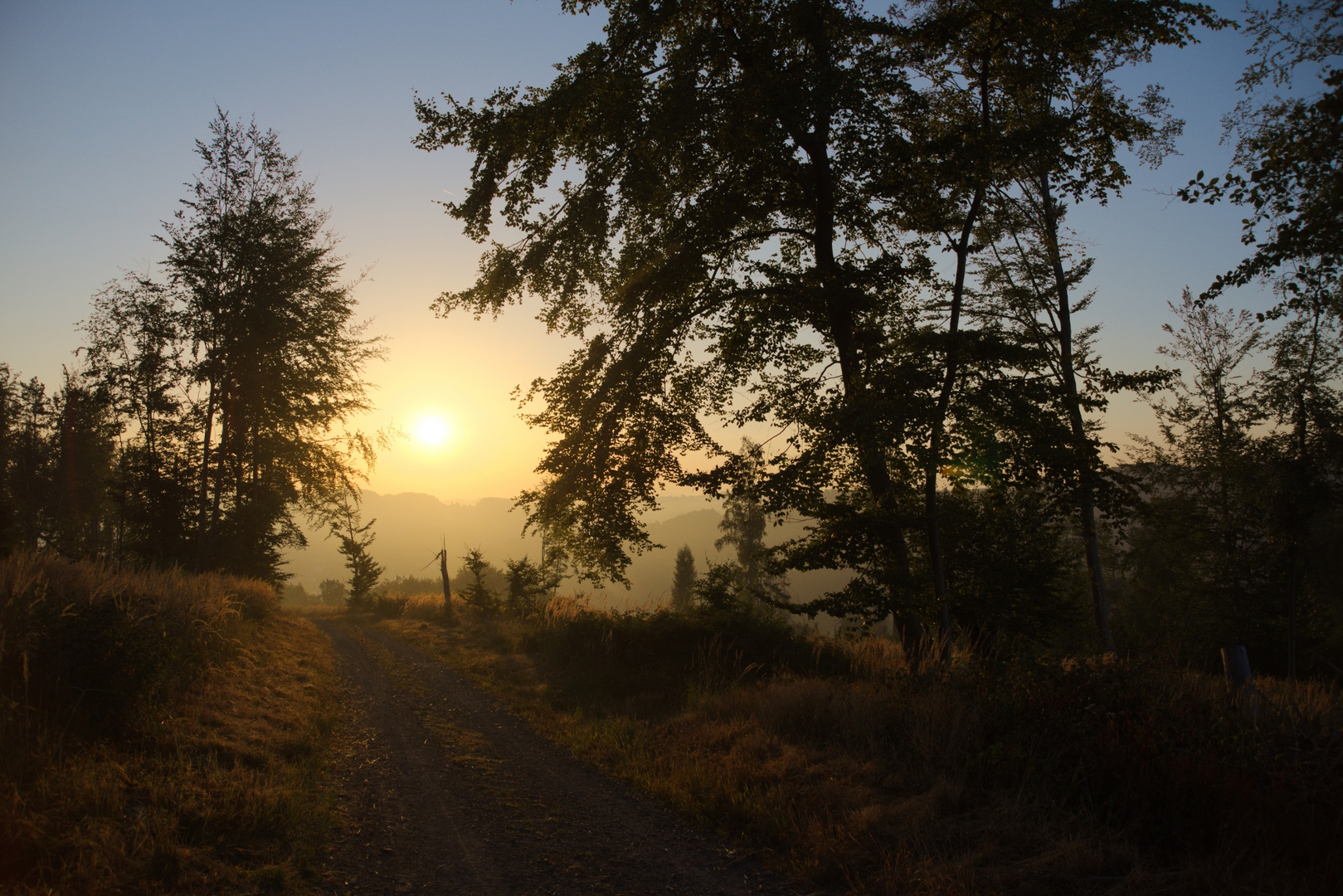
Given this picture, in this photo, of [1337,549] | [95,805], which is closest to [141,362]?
[95,805]

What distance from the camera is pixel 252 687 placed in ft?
30.1

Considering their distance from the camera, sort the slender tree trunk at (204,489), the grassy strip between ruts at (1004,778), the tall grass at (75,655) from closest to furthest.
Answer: the grassy strip between ruts at (1004,778) → the tall grass at (75,655) → the slender tree trunk at (204,489)

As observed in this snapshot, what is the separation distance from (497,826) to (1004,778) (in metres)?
4.73

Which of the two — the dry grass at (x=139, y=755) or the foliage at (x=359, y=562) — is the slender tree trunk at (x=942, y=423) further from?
the foliage at (x=359, y=562)

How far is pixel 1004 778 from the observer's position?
539 cm

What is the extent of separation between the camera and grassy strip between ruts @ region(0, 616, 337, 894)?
154 inches

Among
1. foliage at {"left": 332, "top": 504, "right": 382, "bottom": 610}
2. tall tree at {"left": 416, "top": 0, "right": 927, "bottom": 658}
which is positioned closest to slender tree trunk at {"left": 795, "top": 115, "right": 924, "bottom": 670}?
tall tree at {"left": 416, "top": 0, "right": 927, "bottom": 658}

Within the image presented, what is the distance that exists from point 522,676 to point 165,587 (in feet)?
20.7

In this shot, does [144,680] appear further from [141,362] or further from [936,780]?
[141,362]

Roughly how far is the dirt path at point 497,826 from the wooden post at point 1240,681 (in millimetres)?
4517

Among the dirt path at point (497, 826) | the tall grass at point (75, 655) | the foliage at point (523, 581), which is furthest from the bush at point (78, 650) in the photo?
the foliage at point (523, 581)

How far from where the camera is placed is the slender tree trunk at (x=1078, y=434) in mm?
8992

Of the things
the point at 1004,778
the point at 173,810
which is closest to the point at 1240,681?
the point at 1004,778

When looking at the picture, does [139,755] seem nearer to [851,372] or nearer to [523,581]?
[851,372]
